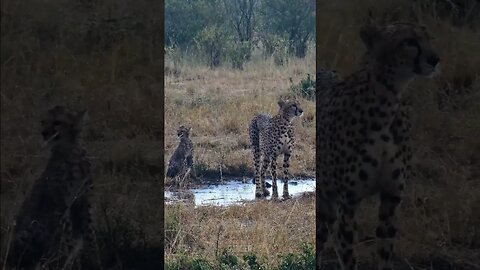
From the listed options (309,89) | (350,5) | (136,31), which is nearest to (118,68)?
(136,31)

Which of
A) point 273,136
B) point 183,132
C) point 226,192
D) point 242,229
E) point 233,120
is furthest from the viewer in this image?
point 233,120

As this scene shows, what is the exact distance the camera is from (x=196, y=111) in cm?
579

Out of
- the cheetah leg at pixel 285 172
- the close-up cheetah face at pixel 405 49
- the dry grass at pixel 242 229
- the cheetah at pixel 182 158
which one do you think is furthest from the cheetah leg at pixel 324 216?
the cheetah at pixel 182 158

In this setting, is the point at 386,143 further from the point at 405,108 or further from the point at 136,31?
the point at 136,31

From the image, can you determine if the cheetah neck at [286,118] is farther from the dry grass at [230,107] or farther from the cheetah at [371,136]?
the cheetah at [371,136]

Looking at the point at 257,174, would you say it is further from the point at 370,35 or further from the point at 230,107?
the point at 370,35

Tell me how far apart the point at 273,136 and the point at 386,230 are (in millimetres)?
2490

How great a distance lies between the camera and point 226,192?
527 centimetres

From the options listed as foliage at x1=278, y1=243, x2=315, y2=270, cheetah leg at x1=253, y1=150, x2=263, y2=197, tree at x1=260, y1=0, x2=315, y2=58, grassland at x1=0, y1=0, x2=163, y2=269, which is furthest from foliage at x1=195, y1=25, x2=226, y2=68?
grassland at x1=0, y1=0, x2=163, y2=269

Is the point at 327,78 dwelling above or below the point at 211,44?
below

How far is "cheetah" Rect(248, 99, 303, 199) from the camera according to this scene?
558 centimetres

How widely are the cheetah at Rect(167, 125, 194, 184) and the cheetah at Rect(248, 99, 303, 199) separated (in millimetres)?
433

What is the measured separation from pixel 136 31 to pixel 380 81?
0.90 metres

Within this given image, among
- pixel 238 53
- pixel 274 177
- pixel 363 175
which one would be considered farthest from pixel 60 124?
pixel 238 53
